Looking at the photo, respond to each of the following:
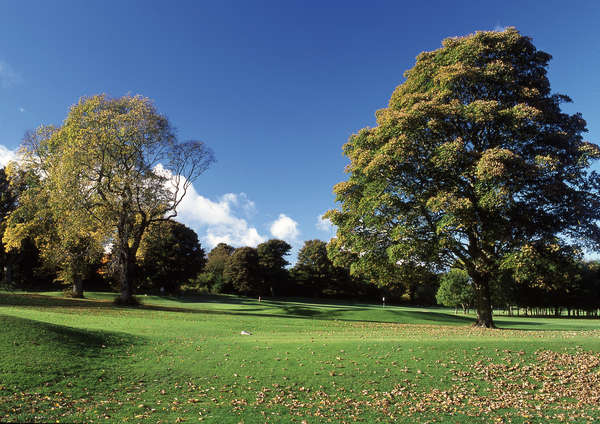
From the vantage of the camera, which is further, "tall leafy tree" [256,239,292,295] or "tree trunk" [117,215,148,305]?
"tall leafy tree" [256,239,292,295]

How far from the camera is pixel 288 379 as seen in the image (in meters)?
10.6

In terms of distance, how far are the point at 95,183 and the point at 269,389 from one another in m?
28.0

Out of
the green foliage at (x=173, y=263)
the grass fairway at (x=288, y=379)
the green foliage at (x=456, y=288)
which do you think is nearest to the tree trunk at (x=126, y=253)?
the grass fairway at (x=288, y=379)

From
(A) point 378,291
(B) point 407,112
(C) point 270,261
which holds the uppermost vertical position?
(B) point 407,112

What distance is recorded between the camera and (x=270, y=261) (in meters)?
83.3

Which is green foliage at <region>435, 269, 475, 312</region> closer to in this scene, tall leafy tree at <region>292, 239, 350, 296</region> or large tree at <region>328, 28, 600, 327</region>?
tall leafy tree at <region>292, 239, 350, 296</region>

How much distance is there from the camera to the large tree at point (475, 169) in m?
19.9

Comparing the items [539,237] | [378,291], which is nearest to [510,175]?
[539,237]

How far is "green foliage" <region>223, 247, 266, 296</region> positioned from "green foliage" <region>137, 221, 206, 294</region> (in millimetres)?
12169

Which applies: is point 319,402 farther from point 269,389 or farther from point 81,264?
point 81,264

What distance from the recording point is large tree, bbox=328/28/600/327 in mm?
19875

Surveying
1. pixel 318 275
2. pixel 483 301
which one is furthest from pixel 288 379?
pixel 318 275

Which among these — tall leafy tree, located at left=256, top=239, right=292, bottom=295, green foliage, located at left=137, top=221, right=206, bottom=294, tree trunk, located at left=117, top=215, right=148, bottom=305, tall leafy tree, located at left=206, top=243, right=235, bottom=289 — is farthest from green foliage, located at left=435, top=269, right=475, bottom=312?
tree trunk, located at left=117, top=215, right=148, bottom=305

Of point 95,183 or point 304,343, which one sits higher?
point 95,183
